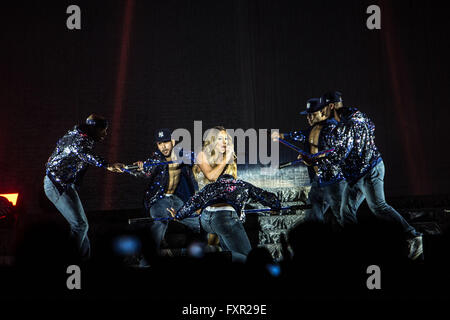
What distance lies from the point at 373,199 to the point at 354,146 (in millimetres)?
652

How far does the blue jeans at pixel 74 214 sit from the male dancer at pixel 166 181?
0.83 m

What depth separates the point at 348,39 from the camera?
830cm

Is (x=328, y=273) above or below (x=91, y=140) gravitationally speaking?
below

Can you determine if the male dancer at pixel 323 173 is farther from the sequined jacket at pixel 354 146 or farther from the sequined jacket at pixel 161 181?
the sequined jacket at pixel 161 181

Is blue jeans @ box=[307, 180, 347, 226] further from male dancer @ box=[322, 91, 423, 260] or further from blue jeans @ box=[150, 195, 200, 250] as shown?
blue jeans @ box=[150, 195, 200, 250]

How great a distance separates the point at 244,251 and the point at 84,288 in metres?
1.37

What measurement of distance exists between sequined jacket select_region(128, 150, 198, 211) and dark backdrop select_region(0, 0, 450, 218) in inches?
104

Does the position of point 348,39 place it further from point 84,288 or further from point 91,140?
point 84,288

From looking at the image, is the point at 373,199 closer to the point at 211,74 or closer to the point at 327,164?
the point at 327,164

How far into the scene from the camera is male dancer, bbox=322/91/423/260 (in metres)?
4.65

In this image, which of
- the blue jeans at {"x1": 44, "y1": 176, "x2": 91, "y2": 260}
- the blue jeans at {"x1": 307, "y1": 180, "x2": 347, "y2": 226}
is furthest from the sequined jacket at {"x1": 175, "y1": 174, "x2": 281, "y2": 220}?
the blue jeans at {"x1": 44, "y1": 176, "x2": 91, "y2": 260}

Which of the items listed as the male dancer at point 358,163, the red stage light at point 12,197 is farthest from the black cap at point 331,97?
the red stage light at point 12,197

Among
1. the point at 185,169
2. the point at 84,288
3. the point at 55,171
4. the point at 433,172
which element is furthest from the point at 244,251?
the point at 433,172
